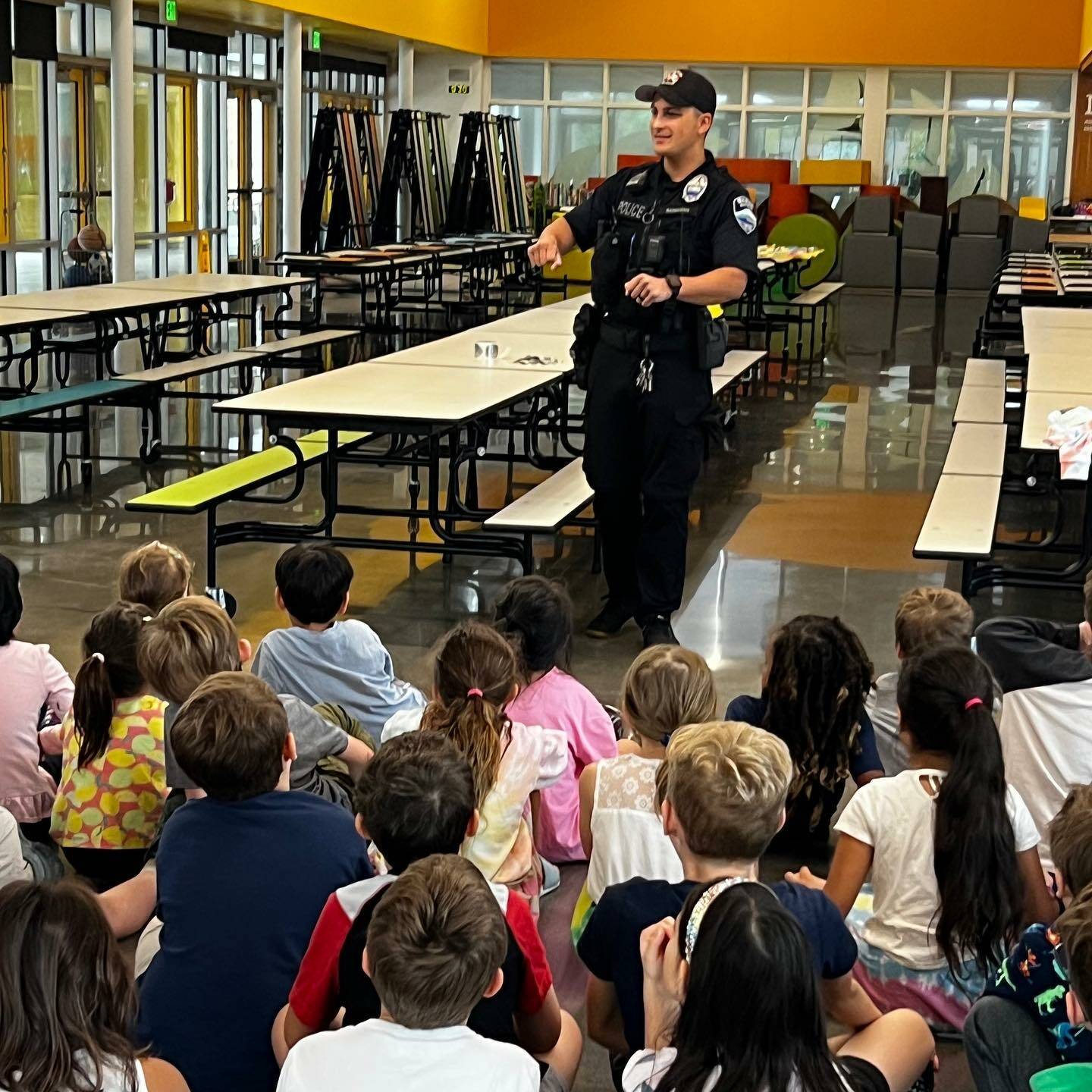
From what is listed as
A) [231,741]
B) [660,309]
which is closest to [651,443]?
[660,309]

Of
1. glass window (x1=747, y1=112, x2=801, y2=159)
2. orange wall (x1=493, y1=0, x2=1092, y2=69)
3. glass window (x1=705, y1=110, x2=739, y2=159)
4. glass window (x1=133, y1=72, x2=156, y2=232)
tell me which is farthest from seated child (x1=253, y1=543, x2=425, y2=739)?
glass window (x1=747, y1=112, x2=801, y2=159)

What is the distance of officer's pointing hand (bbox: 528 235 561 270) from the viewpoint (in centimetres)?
511

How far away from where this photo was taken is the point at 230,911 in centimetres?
232

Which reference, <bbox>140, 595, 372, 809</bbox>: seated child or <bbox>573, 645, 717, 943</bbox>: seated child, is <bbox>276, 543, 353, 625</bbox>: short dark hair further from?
<bbox>573, 645, 717, 943</bbox>: seated child

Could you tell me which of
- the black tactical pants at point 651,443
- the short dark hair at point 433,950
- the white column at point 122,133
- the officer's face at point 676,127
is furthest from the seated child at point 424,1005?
the white column at point 122,133

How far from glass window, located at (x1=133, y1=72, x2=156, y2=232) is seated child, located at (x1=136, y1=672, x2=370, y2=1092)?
45.2 feet

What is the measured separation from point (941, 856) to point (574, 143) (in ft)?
69.1

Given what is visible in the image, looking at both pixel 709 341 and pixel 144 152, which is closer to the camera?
pixel 709 341

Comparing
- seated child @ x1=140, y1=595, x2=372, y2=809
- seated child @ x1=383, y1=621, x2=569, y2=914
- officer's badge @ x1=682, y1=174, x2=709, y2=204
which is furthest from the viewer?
officer's badge @ x1=682, y1=174, x2=709, y2=204

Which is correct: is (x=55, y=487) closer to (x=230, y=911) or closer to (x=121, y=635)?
(x=121, y=635)

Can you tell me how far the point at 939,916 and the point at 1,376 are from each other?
9.50 meters

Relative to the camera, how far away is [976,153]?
21625 mm

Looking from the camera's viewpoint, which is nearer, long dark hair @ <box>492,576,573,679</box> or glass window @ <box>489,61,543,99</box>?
long dark hair @ <box>492,576,573,679</box>

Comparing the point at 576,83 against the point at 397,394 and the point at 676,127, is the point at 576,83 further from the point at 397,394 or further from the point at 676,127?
the point at 676,127
